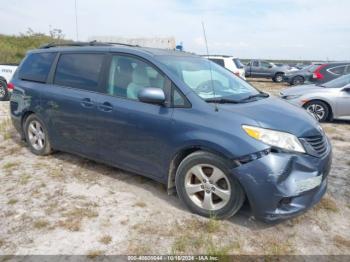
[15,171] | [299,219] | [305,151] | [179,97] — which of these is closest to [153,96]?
[179,97]

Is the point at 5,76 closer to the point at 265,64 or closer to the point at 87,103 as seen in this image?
the point at 87,103

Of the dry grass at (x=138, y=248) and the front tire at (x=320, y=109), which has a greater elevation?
the front tire at (x=320, y=109)

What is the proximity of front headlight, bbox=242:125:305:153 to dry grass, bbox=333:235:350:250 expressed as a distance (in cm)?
90

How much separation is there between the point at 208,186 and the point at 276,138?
2.70 ft

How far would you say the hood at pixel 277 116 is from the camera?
3000 millimetres

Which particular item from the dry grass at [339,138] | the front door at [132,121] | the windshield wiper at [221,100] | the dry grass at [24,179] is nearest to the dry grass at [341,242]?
the windshield wiper at [221,100]

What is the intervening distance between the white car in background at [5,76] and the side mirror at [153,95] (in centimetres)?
929

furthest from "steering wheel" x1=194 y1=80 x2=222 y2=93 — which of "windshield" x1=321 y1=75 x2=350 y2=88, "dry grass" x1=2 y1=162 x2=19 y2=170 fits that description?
"windshield" x1=321 y1=75 x2=350 y2=88

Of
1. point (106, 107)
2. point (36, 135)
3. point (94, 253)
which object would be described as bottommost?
point (94, 253)

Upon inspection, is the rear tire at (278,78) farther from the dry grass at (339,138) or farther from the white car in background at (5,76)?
the white car in background at (5,76)

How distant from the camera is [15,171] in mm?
Result: 4477

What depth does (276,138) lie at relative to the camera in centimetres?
289

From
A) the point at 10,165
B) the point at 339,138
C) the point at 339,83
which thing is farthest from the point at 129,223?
the point at 339,83

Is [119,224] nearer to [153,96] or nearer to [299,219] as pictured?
[153,96]
